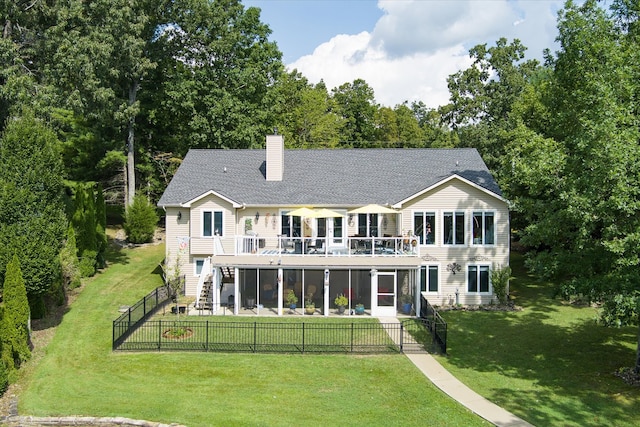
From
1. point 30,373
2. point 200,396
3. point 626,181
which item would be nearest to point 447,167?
point 626,181

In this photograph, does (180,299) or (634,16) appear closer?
(634,16)

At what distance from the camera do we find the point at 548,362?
2025 centimetres

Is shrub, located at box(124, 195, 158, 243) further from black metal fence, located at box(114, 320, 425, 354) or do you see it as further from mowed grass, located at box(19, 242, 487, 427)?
mowed grass, located at box(19, 242, 487, 427)

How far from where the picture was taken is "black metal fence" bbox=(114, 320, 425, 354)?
2102cm

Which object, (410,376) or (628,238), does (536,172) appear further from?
(410,376)

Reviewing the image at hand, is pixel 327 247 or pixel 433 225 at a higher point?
pixel 433 225

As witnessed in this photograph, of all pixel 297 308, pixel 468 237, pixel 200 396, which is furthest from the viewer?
pixel 468 237

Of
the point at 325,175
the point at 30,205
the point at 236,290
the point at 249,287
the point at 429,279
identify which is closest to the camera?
the point at 30,205

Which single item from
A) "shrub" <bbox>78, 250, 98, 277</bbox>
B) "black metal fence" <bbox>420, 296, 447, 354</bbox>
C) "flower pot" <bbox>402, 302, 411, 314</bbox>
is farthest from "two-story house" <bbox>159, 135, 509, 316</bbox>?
"shrub" <bbox>78, 250, 98, 277</bbox>

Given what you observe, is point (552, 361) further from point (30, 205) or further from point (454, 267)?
point (30, 205)

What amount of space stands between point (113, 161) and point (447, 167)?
25579 mm

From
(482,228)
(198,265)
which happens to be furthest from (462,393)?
(198,265)

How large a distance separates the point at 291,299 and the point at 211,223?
21.8ft

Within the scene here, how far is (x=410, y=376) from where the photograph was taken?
Answer: 18531 mm
